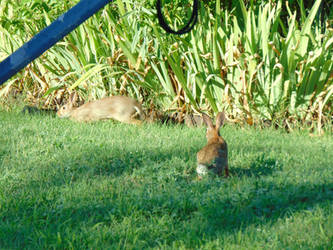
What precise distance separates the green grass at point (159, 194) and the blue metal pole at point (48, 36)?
983 mm

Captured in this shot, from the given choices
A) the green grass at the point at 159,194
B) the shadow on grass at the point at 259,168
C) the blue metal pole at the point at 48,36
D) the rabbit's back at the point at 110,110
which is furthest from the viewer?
the rabbit's back at the point at 110,110

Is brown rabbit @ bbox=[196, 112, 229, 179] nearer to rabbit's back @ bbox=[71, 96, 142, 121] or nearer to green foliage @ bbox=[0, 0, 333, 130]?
green foliage @ bbox=[0, 0, 333, 130]

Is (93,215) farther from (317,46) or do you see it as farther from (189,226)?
(317,46)

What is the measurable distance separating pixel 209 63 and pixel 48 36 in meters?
4.11

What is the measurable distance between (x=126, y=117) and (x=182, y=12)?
1833 millimetres

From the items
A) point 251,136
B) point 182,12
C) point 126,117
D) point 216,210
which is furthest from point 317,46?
point 216,210

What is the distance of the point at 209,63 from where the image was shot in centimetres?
654

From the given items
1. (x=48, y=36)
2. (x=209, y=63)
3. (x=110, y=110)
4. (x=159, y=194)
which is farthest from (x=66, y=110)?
(x=48, y=36)

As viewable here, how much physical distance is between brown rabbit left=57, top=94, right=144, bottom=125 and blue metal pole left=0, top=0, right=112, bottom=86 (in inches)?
148

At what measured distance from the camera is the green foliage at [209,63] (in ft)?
20.5

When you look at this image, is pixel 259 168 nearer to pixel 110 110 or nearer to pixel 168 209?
pixel 168 209

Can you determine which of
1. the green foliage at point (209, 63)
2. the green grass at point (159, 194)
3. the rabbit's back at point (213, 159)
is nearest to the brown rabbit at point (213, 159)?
the rabbit's back at point (213, 159)

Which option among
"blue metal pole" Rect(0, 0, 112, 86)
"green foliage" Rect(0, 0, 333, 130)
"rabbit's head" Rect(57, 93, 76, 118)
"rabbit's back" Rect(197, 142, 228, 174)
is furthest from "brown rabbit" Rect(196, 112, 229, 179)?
"rabbit's head" Rect(57, 93, 76, 118)

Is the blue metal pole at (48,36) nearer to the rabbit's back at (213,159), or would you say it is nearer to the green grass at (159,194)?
the green grass at (159,194)
